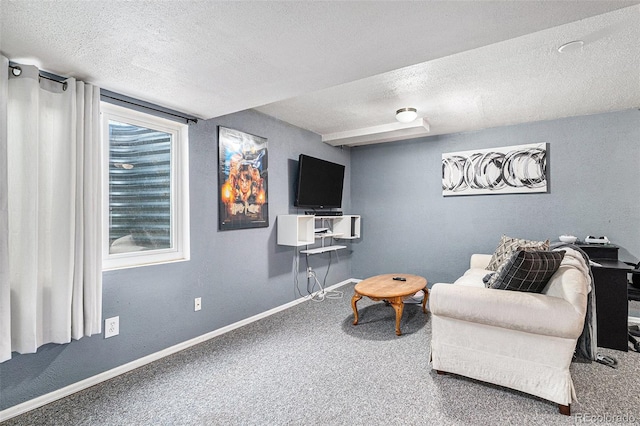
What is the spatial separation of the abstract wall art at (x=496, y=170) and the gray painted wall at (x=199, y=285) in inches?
79.4

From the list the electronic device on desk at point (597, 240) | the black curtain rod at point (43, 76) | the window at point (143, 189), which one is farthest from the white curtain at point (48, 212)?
the electronic device on desk at point (597, 240)

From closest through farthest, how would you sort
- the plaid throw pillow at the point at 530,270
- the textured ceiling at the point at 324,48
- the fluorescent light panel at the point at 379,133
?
the textured ceiling at the point at 324,48, the plaid throw pillow at the point at 530,270, the fluorescent light panel at the point at 379,133

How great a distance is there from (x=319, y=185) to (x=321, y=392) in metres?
2.74

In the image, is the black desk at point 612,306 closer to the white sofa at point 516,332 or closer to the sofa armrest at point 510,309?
the white sofa at point 516,332

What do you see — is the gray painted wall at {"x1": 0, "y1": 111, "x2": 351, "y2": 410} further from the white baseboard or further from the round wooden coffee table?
the round wooden coffee table

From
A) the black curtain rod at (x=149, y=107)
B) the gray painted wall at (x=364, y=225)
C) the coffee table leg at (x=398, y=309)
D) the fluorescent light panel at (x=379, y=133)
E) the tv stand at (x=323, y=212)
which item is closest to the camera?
the black curtain rod at (x=149, y=107)

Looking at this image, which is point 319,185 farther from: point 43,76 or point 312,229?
point 43,76

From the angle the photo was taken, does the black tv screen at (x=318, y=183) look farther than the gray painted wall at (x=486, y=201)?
Yes

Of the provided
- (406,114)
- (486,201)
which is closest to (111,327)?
(406,114)

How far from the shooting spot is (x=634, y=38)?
1906 mm

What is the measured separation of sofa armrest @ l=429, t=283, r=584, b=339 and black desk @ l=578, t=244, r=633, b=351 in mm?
1328

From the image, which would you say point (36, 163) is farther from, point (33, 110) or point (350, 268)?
point (350, 268)

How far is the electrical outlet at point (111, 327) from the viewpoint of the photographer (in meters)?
2.15

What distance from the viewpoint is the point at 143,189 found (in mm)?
2484
